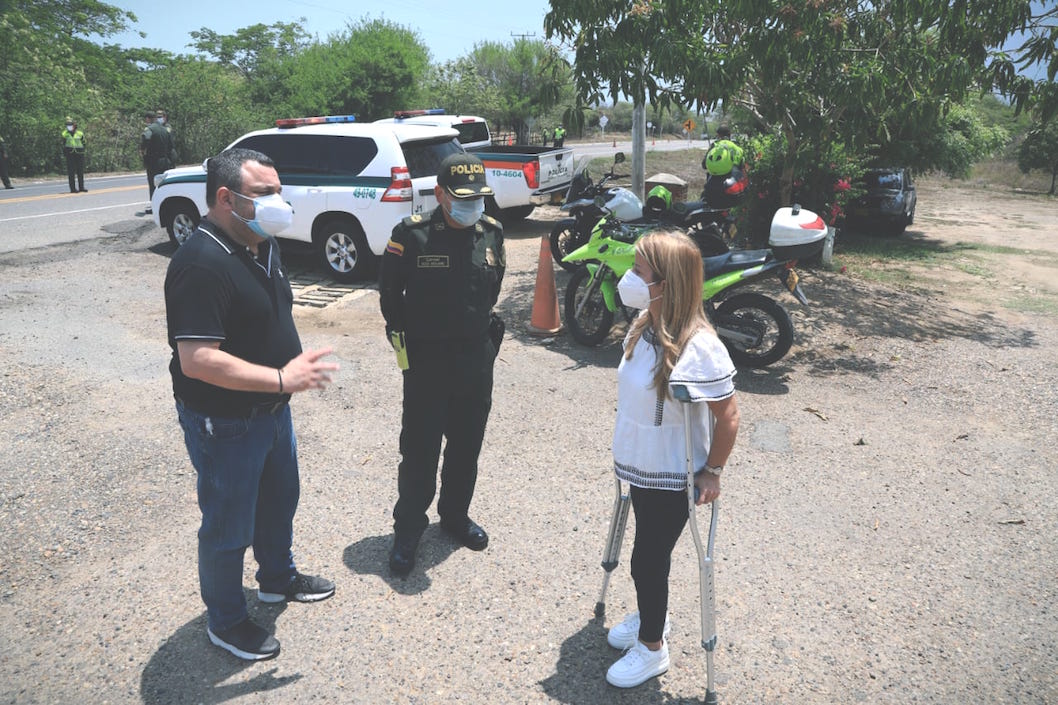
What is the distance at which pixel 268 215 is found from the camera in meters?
2.80

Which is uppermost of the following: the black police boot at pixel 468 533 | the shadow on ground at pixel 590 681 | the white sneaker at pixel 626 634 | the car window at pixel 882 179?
the car window at pixel 882 179

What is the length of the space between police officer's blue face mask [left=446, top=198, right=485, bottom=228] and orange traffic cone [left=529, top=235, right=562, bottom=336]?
4178 millimetres

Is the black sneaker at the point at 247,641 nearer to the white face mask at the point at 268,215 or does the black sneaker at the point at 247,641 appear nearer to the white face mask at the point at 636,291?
the white face mask at the point at 268,215

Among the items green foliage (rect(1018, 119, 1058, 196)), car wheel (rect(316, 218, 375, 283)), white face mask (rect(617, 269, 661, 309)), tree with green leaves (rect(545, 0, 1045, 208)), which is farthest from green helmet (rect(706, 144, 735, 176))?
green foliage (rect(1018, 119, 1058, 196))

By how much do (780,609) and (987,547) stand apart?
1.44m

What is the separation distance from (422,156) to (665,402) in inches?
287

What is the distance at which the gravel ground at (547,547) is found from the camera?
3.04 m

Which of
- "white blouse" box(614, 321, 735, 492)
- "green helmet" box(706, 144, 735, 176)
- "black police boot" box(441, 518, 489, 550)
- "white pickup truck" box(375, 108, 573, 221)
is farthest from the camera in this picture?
"white pickup truck" box(375, 108, 573, 221)

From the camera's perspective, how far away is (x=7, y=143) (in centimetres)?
2523

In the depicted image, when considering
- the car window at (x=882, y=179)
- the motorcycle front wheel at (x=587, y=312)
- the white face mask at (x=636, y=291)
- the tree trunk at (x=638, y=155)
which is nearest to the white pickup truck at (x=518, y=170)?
the tree trunk at (x=638, y=155)

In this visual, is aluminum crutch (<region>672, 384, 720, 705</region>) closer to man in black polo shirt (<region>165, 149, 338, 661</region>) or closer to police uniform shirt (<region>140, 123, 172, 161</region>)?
man in black polo shirt (<region>165, 149, 338, 661</region>)

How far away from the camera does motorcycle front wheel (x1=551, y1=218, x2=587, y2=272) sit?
32.1 feet

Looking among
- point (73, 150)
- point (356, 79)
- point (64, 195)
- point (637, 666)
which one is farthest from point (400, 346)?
point (356, 79)

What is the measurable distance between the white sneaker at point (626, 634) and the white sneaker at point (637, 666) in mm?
128
